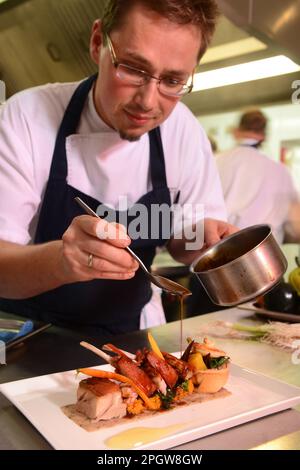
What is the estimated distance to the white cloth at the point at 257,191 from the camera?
3070 millimetres

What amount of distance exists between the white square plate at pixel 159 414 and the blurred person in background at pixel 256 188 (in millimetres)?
2138

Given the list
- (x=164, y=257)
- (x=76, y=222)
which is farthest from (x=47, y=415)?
(x=164, y=257)

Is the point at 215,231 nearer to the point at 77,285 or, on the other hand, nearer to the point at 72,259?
the point at 77,285

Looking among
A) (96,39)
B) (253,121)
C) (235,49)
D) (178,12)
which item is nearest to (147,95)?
(178,12)

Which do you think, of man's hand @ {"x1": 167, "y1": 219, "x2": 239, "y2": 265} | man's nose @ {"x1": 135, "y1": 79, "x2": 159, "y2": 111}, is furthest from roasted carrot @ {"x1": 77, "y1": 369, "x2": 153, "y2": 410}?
man's nose @ {"x1": 135, "y1": 79, "x2": 159, "y2": 111}

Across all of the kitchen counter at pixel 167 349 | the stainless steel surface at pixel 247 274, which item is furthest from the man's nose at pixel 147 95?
the kitchen counter at pixel 167 349

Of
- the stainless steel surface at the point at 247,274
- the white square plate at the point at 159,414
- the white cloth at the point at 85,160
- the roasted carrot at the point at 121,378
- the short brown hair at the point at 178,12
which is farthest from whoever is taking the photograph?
the white cloth at the point at 85,160

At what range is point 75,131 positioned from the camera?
1549 mm

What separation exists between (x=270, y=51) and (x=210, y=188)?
1030 mm

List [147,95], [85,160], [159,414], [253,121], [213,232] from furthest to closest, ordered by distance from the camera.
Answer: [253,121] < [85,160] < [213,232] < [147,95] < [159,414]

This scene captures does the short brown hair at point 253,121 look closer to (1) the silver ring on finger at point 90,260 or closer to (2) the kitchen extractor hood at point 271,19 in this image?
(2) the kitchen extractor hood at point 271,19

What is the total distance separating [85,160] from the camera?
5.10 ft

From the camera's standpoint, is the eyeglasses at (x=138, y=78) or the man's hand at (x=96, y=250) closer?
the man's hand at (x=96, y=250)

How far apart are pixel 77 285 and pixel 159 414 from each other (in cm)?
70
